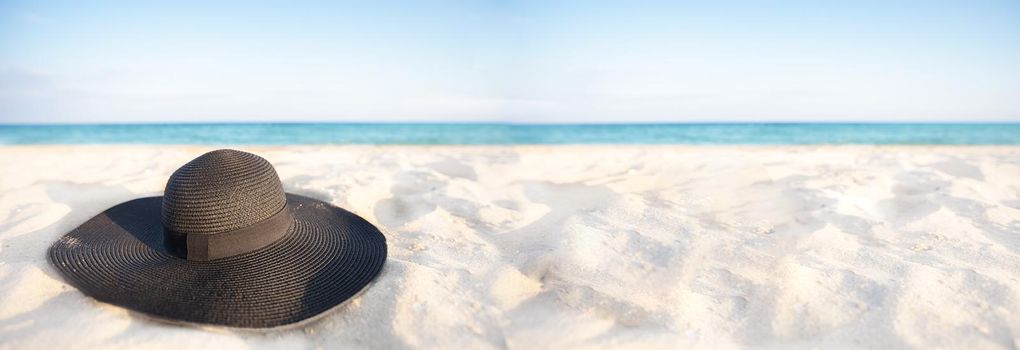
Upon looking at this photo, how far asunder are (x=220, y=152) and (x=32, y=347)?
0.85 meters

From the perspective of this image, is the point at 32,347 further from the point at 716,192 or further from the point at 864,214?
the point at 864,214

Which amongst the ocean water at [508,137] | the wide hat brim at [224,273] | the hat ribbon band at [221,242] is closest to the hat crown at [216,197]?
the hat ribbon band at [221,242]

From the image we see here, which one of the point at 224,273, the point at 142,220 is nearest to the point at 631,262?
the point at 224,273

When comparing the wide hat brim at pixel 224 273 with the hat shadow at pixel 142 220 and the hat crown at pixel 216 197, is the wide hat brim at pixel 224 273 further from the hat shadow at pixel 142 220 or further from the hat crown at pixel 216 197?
the hat crown at pixel 216 197

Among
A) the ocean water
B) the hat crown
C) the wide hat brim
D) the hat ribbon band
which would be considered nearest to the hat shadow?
the wide hat brim

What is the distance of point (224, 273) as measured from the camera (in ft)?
5.70

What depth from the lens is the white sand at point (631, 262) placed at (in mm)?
1566

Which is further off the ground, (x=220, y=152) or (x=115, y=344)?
(x=220, y=152)

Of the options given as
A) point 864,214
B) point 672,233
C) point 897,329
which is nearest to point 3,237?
point 672,233

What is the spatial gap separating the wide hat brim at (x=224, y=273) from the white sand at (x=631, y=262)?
55 mm

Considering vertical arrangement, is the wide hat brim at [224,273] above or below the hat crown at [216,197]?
below

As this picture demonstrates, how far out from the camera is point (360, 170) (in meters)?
4.34

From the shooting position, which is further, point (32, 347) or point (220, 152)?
point (220, 152)

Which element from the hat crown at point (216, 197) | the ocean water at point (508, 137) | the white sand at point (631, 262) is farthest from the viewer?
the ocean water at point (508, 137)
